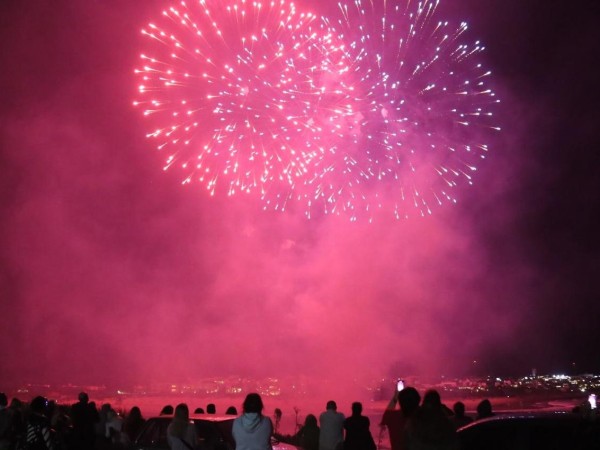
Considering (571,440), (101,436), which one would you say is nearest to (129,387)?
(101,436)

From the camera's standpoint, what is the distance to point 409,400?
5.95 m

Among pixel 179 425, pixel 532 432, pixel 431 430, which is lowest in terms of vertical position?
pixel 532 432

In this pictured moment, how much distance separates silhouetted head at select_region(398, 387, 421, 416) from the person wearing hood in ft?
4.71

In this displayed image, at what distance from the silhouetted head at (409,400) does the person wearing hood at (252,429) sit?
144 cm

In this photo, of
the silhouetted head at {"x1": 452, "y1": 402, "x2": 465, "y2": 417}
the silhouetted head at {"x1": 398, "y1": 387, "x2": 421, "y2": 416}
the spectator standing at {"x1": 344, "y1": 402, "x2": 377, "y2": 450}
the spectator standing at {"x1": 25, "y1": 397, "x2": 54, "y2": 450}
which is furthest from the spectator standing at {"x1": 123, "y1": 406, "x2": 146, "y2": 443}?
the silhouetted head at {"x1": 398, "y1": 387, "x2": 421, "y2": 416}

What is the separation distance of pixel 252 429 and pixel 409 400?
5.30 ft

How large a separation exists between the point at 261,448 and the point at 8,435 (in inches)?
192

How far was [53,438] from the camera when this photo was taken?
859 cm

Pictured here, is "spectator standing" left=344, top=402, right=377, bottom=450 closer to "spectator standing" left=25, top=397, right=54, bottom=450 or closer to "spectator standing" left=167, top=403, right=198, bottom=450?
"spectator standing" left=167, top=403, right=198, bottom=450

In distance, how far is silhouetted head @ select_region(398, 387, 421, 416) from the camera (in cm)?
593

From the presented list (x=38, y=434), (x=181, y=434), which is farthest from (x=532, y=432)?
(x=38, y=434)

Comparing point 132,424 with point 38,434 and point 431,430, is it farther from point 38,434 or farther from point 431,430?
point 431,430

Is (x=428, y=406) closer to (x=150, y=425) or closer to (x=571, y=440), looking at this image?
(x=571, y=440)

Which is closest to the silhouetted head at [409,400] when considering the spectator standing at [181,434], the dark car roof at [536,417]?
the dark car roof at [536,417]
